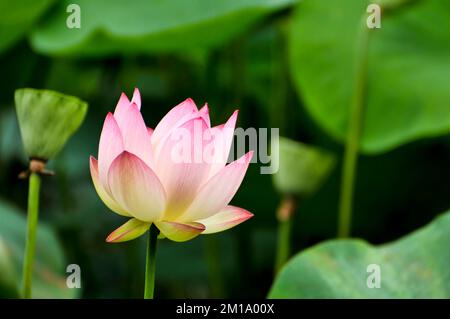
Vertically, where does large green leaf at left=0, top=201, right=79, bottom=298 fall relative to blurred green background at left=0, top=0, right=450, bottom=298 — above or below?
below

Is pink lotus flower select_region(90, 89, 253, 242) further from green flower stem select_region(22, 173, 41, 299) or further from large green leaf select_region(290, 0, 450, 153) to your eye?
large green leaf select_region(290, 0, 450, 153)

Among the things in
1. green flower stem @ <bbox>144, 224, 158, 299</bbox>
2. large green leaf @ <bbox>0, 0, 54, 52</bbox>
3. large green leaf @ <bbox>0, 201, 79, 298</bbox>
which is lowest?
large green leaf @ <bbox>0, 201, 79, 298</bbox>

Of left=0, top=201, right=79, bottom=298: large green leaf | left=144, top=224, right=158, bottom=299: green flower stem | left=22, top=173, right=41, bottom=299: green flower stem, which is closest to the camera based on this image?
left=144, top=224, right=158, bottom=299: green flower stem

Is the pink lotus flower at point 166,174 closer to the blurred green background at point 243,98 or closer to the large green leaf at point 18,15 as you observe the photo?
the blurred green background at point 243,98

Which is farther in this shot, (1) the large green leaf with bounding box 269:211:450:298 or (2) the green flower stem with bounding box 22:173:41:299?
(1) the large green leaf with bounding box 269:211:450:298

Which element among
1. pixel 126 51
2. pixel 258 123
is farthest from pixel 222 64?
pixel 126 51

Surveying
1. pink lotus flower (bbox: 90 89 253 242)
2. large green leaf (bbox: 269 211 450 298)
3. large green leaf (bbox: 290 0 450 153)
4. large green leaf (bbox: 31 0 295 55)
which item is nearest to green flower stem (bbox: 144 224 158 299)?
pink lotus flower (bbox: 90 89 253 242)

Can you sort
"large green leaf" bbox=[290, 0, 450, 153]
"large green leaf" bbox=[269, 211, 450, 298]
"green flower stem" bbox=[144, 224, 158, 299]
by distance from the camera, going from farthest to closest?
1. "large green leaf" bbox=[290, 0, 450, 153]
2. "large green leaf" bbox=[269, 211, 450, 298]
3. "green flower stem" bbox=[144, 224, 158, 299]
